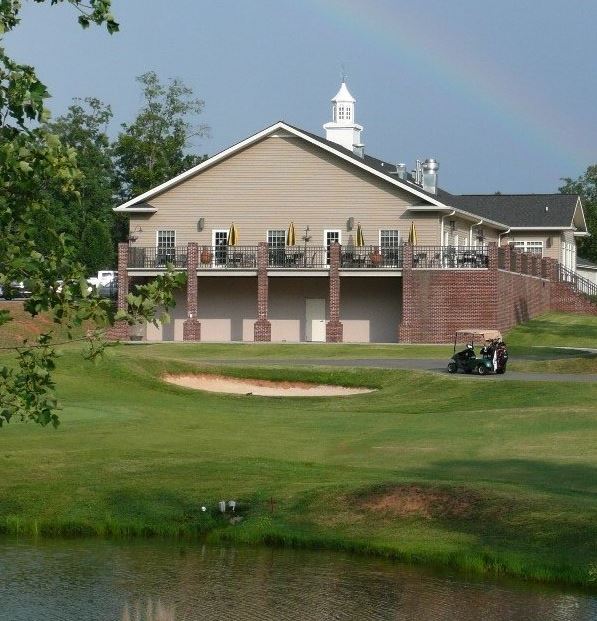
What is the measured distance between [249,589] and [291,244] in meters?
45.1

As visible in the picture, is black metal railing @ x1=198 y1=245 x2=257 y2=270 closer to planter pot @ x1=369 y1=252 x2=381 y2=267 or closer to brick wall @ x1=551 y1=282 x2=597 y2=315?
planter pot @ x1=369 y1=252 x2=381 y2=267

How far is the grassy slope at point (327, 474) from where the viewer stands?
18.5 m

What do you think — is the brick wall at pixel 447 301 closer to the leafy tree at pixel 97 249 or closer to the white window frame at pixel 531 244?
the white window frame at pixel 531 244

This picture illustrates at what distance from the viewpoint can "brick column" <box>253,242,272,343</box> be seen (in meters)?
59.9

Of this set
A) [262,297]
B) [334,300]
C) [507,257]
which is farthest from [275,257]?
[507,257]

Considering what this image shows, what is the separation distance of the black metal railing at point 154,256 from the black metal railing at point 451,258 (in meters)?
10.4

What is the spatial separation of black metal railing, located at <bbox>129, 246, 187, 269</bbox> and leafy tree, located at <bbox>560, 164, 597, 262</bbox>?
186 ft

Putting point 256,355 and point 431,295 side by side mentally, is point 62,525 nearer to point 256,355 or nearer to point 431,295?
point 256,355

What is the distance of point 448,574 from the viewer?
17.6 m

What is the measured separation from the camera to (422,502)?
1981 centimetres

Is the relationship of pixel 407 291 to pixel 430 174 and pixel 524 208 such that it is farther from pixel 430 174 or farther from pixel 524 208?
pixel 524 208

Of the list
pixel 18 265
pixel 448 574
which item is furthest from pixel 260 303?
pixel 18 265

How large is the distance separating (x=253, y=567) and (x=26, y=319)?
47.2 m

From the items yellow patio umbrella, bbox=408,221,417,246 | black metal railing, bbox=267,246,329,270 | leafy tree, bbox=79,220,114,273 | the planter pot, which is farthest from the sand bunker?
leafy tree, bbox=79,220,114,273
